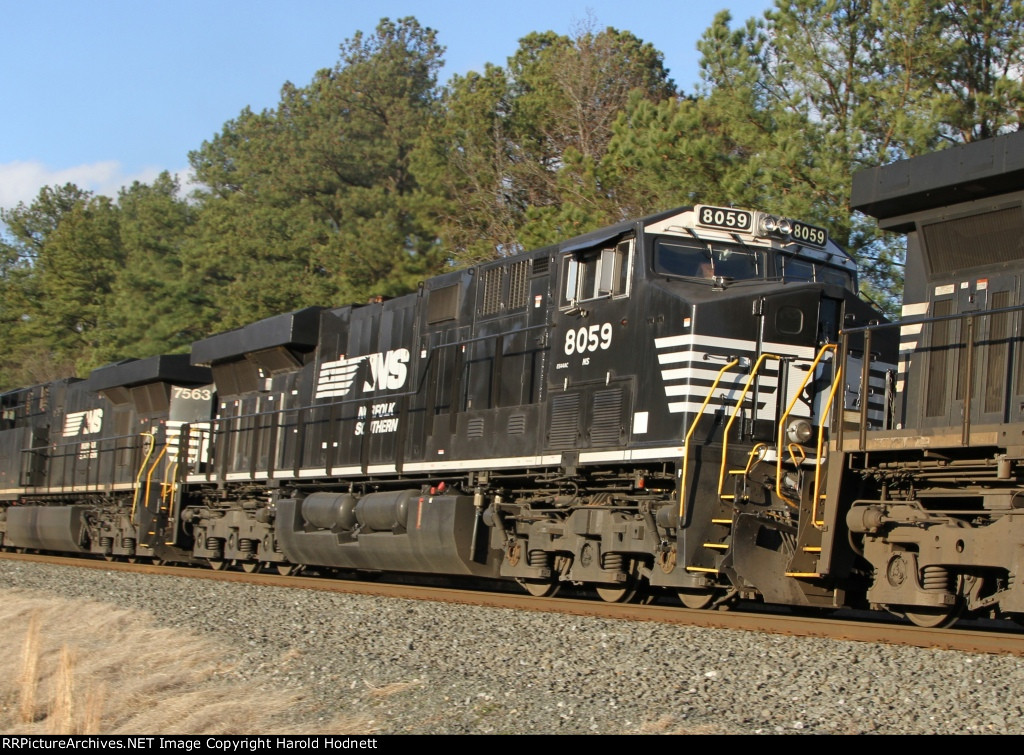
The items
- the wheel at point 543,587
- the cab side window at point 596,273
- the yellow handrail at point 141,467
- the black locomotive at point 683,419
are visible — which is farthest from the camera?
the yellow handrail at point 141,467

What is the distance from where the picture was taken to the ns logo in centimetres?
1438

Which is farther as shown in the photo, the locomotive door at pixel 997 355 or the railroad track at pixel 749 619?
the locomotive door at pixel 997 355

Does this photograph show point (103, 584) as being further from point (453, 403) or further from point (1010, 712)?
point (1010, 712)

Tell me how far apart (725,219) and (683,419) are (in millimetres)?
2056

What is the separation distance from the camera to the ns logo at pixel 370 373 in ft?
47.2

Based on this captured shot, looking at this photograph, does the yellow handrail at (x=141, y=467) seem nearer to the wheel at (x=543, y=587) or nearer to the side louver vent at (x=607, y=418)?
the wheel at (x=543, y=587)

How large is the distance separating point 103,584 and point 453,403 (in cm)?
469

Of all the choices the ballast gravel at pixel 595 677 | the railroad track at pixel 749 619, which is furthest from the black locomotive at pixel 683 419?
the ballast gravel at pixel 595 677

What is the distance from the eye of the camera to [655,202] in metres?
22.0

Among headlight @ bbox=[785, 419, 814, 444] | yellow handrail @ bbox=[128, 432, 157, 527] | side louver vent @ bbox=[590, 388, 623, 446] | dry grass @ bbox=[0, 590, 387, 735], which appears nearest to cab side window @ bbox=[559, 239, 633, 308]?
side louver vent @ bbox=[590, 388, 623, 446]

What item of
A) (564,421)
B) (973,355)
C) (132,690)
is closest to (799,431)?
(973,355)

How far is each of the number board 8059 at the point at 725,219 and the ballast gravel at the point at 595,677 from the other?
385cm

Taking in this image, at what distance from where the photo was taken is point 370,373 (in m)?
15.0

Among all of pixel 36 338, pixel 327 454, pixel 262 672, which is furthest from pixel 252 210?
pixel 262 672
